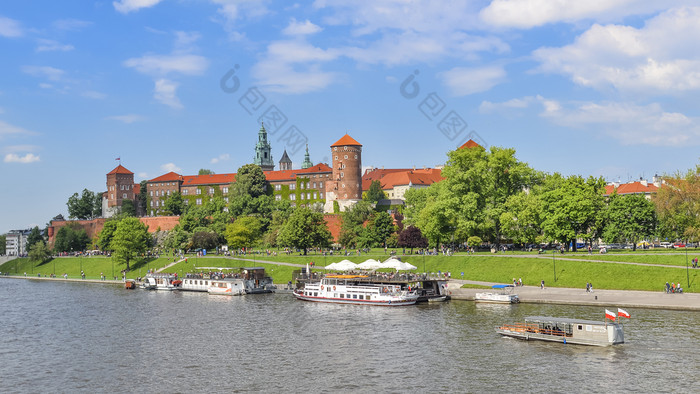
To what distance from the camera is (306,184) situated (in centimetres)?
16312

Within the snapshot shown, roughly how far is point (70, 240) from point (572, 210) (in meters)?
111

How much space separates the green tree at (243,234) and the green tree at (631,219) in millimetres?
60956

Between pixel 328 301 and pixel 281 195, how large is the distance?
95721mm

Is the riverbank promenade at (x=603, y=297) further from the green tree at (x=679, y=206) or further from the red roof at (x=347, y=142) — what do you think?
the red roof at (x=347, y=142)

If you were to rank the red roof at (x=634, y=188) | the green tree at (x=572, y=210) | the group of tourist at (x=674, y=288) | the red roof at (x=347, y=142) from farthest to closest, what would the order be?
the red roof at (x=347, y=142) < the red roof at (x=634, y=188) < the green tree at (x=572, y=210) < the group of tourist at (x=674, y=288)

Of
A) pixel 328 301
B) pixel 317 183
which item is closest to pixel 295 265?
pixel 328 301

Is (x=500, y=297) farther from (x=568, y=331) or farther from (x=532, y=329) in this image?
(x=568, y=331)

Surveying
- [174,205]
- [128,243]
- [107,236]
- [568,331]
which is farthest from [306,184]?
[568,331]

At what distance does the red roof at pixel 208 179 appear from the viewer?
169625 mm

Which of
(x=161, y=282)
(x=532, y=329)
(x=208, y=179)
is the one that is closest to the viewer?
(x=532, y=329)

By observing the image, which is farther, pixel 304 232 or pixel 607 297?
pixel 304 232

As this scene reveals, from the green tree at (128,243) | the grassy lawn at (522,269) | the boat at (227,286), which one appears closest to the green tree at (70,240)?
the green tree at (128,243)

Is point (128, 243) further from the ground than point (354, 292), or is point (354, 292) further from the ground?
point (128, 243)

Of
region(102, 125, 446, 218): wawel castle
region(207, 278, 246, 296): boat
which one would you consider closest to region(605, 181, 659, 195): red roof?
region(102, 125, 446, 218): wawel castle
